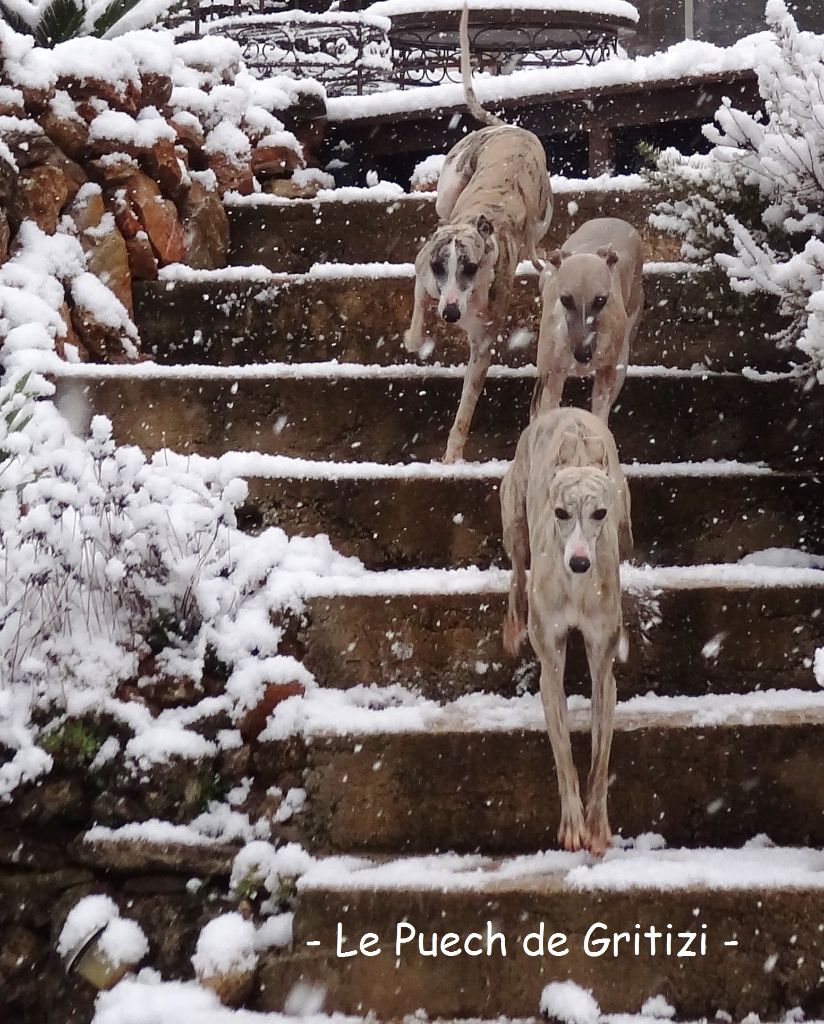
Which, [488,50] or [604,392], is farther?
[488,50]

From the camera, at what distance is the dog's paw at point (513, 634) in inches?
153

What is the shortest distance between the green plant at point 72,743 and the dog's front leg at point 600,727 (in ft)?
4.58

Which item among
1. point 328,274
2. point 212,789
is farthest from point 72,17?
point 212,789

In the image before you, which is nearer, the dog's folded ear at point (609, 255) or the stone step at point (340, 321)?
the dog's folded ear at point (609, 255)

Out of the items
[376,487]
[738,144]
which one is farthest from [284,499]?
[738,144]

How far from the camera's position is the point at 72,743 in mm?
3586

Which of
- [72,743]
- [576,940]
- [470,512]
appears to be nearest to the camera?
Result: [576,940]

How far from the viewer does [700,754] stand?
3.61 metres

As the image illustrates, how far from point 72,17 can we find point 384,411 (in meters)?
2.82

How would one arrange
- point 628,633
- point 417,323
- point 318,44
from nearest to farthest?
point 628,633 < point 417,323 < point 318,44

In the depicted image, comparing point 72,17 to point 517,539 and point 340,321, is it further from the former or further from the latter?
point 517,539

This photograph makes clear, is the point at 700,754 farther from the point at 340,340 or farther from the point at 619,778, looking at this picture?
the point at 340,340

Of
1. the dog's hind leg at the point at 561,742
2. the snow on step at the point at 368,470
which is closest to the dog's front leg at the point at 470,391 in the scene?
the snow on step at the point at 368,470

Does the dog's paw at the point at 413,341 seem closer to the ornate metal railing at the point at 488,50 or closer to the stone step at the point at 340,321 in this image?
the stone step at the point at 340,321
